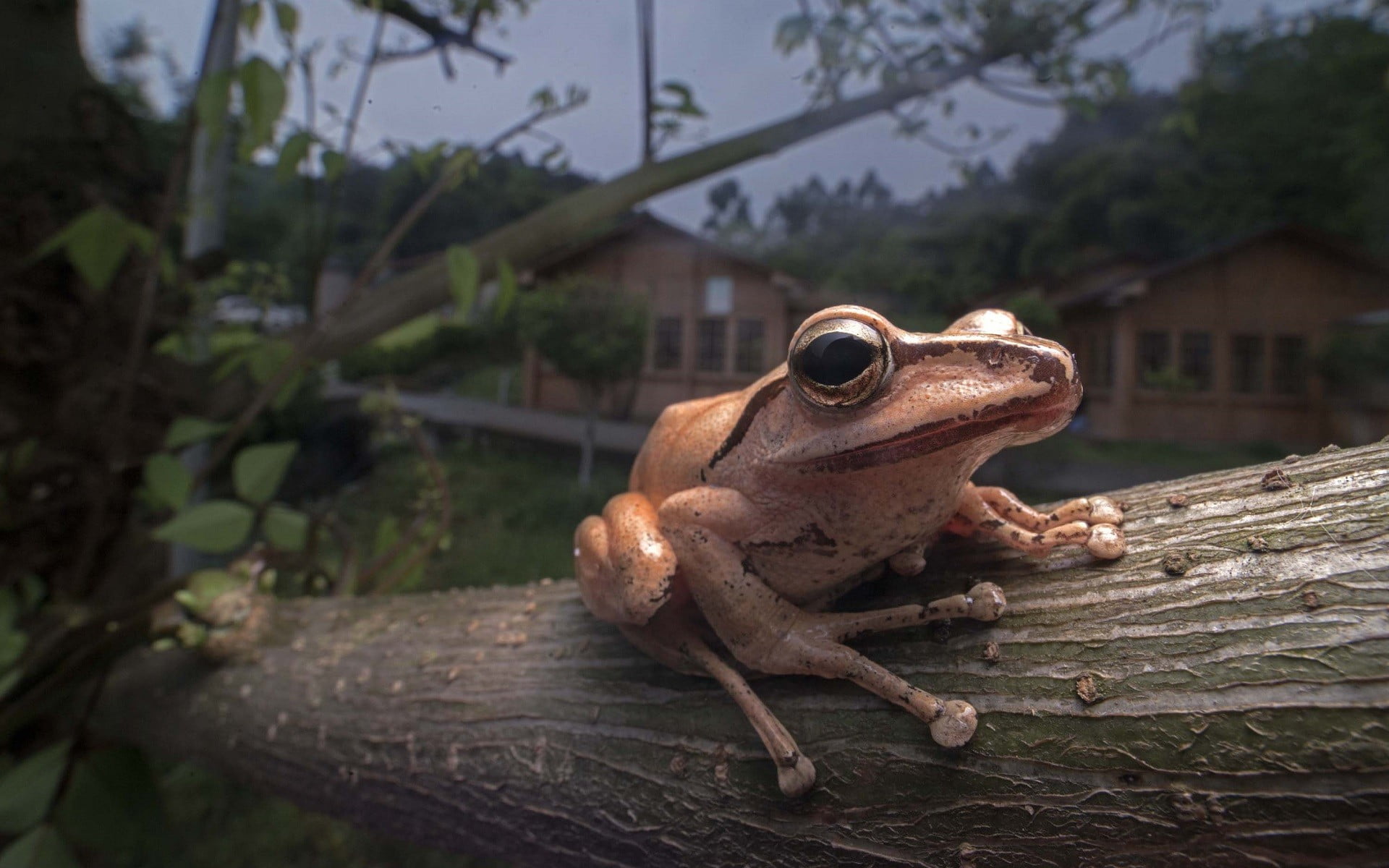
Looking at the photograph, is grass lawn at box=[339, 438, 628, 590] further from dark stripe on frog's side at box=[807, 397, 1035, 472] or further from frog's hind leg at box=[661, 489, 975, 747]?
dark stripe on frog's side at box=[807, 397, 1035, 472]

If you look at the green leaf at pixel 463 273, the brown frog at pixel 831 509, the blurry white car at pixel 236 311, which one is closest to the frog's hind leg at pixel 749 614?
the brown frog at pixel 831 509

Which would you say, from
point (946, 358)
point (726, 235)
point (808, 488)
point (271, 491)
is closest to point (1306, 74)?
point (726, 235)

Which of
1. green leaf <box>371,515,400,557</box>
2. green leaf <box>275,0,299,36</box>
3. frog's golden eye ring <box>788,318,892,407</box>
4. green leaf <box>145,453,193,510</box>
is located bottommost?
green leaf <box>371,515,400,557</box>

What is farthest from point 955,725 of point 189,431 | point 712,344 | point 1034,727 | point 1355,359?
point 189,431

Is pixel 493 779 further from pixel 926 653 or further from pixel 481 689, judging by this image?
pixel 926 653

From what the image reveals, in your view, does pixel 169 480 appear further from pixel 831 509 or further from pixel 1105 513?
pixel 1105 513

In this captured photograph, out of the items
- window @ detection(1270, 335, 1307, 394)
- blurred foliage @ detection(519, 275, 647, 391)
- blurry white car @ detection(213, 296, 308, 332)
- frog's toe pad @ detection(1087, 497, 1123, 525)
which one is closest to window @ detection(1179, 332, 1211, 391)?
window @ detection(1270, 335, 1307, 394)
